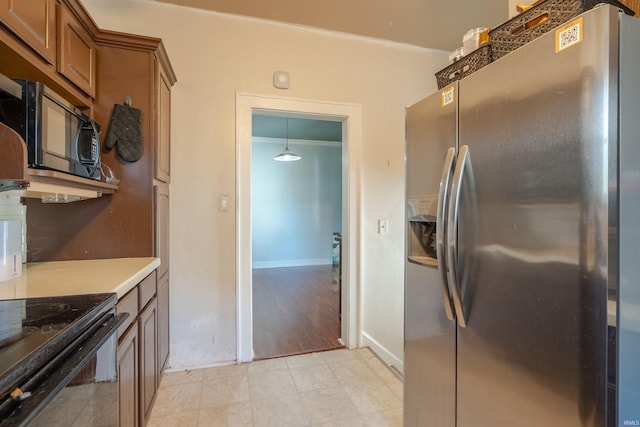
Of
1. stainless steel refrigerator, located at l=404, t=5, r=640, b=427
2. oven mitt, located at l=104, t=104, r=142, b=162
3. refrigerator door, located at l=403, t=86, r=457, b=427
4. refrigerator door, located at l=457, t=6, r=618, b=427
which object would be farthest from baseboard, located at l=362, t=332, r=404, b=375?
oven mitt, located at l=104, t=104, r=142, b=162

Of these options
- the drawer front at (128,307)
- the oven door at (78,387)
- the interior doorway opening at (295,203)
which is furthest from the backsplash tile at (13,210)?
the interior doorway opening at (295,203)

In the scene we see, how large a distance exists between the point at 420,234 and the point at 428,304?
12.6 inches

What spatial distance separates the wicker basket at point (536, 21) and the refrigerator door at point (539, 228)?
16cm

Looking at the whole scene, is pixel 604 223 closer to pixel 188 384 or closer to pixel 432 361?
pixel 432 361

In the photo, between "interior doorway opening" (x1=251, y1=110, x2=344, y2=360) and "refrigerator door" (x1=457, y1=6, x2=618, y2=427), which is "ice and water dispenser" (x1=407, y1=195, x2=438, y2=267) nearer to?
"refrigerator door" (x1=457, y1=6, x2=618, y2=427)

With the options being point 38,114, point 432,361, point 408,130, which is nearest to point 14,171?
point 38,114

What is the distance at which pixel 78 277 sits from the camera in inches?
52.6

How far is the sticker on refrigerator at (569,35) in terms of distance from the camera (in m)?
0.81

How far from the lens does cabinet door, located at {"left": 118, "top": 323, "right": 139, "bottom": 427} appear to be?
1.22m

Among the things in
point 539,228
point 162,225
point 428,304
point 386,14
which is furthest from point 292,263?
point 539,228

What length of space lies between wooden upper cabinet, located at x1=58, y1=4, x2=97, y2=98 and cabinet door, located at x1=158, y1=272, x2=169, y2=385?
117 cm

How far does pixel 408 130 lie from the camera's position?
148cm

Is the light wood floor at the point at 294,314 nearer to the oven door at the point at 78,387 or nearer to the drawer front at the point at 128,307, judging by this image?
the drawer front at the point at 128,307

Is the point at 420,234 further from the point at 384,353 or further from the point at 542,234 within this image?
the point at 384,353
